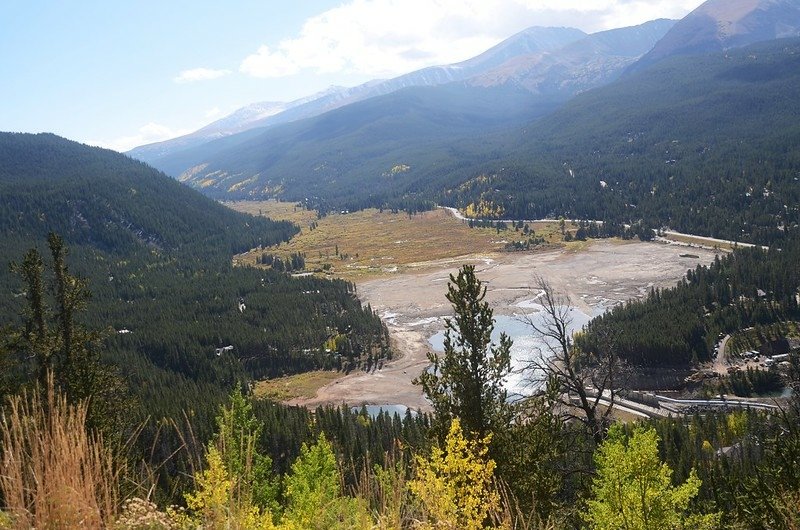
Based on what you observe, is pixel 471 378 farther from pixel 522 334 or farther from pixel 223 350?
pixel 223 350

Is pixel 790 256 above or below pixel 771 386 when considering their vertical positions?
above

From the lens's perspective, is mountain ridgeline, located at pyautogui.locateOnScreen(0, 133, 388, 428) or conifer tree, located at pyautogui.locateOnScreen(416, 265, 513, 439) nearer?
conifer tree, located at pyautogui.locateOnScreen(416, 265, 513, 439)

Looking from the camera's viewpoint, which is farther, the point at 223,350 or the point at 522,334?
the point at 223,350

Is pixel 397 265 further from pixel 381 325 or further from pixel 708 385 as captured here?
pixel 708 385

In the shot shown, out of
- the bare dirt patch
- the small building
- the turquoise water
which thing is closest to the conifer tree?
the bare dirt patch

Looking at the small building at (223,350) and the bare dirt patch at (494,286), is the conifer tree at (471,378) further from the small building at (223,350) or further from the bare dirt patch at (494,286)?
the small building at (223,350)

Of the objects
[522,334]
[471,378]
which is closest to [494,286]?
[522,334]

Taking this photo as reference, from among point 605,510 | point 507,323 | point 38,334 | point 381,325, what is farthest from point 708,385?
point 38,334

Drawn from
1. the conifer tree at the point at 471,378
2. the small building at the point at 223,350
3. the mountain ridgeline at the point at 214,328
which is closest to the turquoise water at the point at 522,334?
the mountain ridgeline at the point at 214,328

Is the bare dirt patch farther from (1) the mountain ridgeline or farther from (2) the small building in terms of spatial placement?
(2) the small building
